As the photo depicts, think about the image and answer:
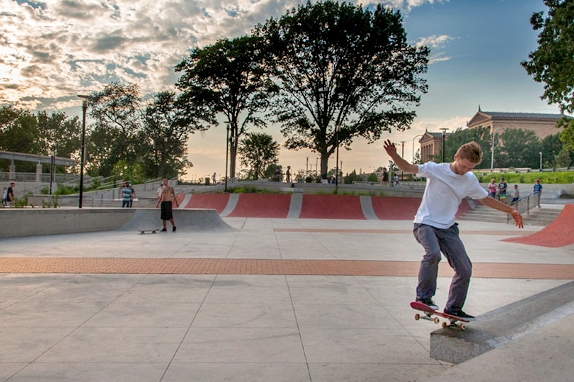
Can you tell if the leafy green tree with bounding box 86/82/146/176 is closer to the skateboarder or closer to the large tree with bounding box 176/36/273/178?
the large tree with bounding box 176/36/273/178

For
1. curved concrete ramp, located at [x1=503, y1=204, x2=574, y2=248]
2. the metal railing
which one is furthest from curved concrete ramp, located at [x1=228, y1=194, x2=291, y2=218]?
curved concrete ramp, located at [x1=503, y1=204, x2=574, y2=248]

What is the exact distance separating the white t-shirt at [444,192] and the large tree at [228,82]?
32.6 metres

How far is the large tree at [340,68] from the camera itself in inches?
1220

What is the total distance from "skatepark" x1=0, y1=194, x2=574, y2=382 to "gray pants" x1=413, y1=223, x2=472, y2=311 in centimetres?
31

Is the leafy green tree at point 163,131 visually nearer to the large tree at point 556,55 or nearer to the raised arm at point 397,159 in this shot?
the large tree at point 556,55

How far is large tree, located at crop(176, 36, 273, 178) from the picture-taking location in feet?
118

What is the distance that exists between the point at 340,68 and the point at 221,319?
3063 centimetres

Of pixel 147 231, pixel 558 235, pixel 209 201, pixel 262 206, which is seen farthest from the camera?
pixel 209 201

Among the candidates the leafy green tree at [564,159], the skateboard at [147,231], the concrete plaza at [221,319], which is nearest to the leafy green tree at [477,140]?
the leafy green tree at [564,159]

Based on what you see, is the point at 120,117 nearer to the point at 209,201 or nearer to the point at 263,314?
the point at 209,201

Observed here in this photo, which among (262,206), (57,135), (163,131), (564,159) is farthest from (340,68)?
(57,135)

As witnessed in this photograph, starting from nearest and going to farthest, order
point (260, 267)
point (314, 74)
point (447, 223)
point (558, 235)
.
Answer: point (447, 223) < point (260, 267) < point (558, 235) < point (314, 74)

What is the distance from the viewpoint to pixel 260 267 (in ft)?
23.8

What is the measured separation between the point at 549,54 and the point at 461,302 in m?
17.1
